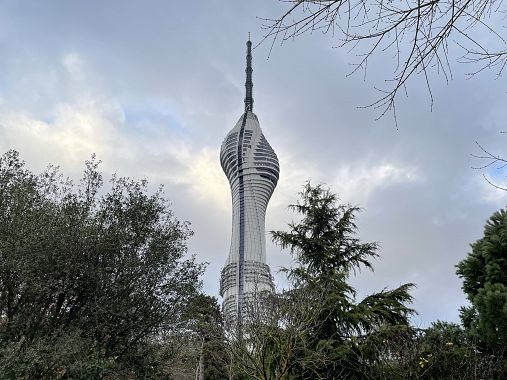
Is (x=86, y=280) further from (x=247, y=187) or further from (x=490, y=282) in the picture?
(x=247, y=187)

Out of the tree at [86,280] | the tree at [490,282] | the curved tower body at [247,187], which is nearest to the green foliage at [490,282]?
the tree at [490,282]

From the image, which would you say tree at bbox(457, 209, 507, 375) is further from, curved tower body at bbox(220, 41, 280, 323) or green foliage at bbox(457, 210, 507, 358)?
curved tower body at bbox(220, 41, 280, 323)

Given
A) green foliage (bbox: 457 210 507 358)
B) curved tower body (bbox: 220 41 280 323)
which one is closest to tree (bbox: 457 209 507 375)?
green foliage (bbox: 457 210 507 358)

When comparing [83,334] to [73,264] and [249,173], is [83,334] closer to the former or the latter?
[73,264]

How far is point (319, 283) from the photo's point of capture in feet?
43.6

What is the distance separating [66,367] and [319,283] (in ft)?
21.3

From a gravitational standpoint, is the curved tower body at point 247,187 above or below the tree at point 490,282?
above

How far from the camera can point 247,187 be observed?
257 ft

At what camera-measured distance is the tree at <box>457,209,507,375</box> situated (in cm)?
1029

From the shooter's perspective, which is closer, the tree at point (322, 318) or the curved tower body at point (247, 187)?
the tree at point (322, 318)

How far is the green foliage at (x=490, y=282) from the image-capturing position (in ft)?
33.8

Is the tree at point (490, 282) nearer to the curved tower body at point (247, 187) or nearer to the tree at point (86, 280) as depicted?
the tree at point (86, 280)

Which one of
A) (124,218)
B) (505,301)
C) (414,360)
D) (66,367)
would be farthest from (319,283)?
(66,367)

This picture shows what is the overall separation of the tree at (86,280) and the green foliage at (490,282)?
7.41 m
